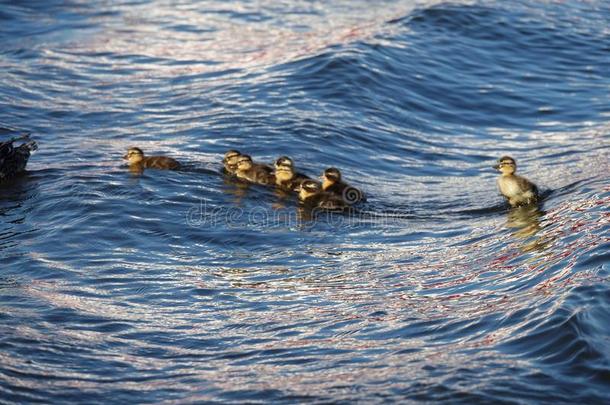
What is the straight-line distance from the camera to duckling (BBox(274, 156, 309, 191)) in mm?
10109

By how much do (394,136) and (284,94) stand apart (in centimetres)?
168

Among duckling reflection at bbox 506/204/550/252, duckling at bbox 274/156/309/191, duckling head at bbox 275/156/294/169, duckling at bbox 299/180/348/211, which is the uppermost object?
duckling head at bbox 275/156/294/169

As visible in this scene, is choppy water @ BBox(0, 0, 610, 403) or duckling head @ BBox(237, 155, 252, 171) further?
duckling head @ BBox(237, 155, 252, 171)

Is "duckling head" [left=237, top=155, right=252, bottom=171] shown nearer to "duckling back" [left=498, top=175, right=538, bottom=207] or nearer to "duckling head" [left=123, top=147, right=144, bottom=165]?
"duckling head" [left=123, top=147, right=144, bottom=165]

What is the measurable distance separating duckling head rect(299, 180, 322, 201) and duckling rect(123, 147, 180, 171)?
1464 mm

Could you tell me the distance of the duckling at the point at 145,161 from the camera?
1048cm

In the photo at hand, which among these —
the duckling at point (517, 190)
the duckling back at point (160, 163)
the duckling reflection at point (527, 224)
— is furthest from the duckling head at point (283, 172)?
the duckling reflection at point (527, 224)

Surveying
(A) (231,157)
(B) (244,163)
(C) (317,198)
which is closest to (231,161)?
(A) (231,157)

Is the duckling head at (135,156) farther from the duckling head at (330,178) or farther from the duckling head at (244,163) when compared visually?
the duckling head at (330,178)

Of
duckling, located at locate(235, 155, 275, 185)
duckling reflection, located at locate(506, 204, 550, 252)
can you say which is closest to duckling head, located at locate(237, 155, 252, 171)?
duckling, located at locate(235, 155, 275, 185)

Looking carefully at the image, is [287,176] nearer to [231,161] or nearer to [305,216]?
[231,161]

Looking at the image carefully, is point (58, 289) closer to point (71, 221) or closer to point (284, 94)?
point (71, 221)

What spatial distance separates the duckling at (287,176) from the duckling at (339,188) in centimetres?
26

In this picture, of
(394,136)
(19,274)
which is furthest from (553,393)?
(394,136)
